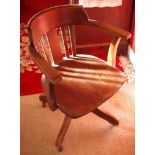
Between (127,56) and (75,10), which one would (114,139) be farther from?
(127,56)

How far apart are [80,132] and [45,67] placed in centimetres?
72

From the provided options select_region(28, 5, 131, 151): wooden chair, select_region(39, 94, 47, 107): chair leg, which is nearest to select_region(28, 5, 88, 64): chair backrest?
select_region(28, 5, 131, 151): wooden chair

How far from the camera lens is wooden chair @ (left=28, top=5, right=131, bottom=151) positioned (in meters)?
1.38

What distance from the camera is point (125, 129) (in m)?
1.84

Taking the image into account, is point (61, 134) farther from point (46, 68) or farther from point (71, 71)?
point (46, 68)

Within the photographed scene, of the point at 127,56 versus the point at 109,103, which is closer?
the point at 109,103

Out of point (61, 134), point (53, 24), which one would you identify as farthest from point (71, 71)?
point (61, 134)

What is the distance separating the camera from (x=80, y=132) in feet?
5.95

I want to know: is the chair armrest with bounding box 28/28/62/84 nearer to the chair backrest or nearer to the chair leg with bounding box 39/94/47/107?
the chair backrest

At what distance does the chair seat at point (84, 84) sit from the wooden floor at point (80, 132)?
368 mm

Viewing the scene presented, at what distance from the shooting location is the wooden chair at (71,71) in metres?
1.38

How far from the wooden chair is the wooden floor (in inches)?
3.4
